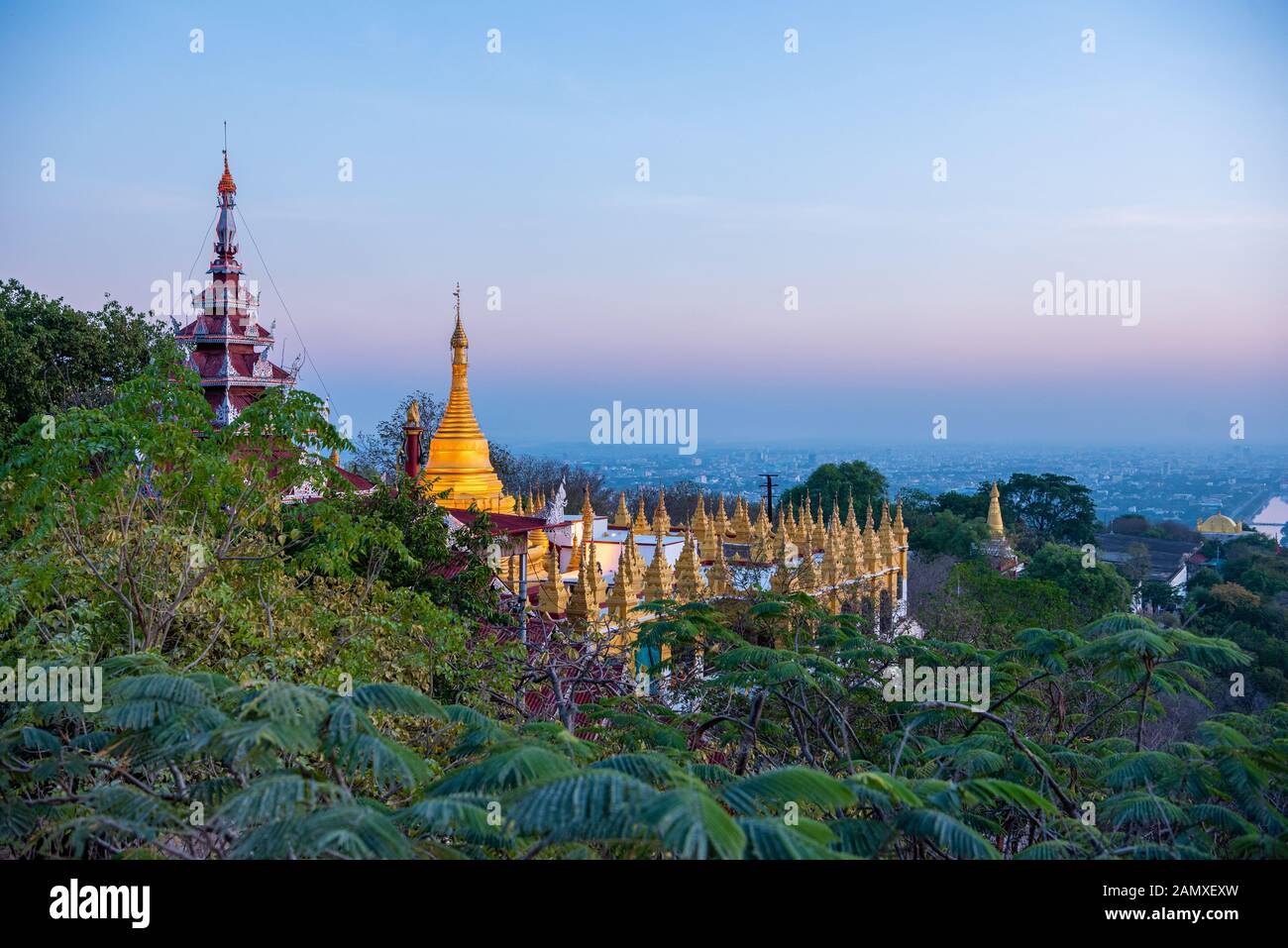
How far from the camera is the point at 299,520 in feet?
52.1

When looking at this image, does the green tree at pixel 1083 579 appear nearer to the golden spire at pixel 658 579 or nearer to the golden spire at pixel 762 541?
the golden spire at pixel 762 541

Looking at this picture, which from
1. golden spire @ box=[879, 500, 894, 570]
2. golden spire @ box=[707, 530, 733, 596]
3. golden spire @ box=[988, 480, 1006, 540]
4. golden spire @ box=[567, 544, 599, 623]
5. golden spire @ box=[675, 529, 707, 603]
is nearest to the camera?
golden spire @ box=[567, 544, 599, 623]

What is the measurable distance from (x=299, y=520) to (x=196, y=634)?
3.67 metres

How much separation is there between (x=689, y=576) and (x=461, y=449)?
10407 mm

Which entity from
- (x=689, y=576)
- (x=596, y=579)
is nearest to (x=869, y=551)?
(x=689, y=576)

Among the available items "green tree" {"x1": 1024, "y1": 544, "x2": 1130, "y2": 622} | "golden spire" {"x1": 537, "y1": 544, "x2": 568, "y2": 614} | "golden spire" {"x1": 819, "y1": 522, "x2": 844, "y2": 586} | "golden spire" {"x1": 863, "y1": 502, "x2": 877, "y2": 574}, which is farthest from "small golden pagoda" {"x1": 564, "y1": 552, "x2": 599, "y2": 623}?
"green tree" {"x1": 1024, "y1": 544, "x2": 1130, "y2": 622}

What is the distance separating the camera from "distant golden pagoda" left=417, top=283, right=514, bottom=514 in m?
31.2

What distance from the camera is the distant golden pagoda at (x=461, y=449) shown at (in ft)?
102

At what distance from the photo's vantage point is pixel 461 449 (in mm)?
31547

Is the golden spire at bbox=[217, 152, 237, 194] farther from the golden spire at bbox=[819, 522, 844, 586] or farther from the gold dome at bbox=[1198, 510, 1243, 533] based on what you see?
the gold dome at bbox=[1198, 510, 1243, 533]

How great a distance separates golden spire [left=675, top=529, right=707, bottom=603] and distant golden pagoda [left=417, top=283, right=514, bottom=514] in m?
8.79

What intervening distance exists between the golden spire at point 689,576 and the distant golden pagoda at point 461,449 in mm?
8793
